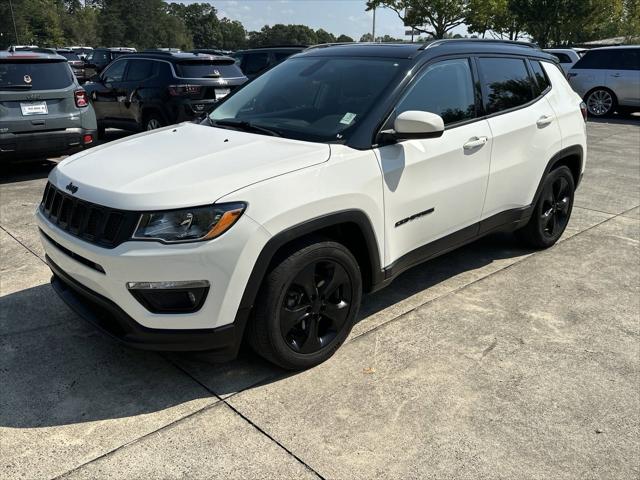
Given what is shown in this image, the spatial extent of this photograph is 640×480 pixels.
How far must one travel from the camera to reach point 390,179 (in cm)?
329

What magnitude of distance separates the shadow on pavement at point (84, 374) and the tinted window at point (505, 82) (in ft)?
5.89

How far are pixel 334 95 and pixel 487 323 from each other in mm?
1777

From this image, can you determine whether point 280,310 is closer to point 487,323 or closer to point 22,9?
point 487,323

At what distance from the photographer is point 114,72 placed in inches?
412

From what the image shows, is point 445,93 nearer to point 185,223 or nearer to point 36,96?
point 185,223

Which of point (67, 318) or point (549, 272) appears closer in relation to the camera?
point (67, 318)

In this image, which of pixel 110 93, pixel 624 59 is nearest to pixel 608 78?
pixel 624 59

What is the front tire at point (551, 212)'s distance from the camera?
15.9ft

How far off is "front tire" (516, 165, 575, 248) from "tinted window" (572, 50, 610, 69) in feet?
36.8

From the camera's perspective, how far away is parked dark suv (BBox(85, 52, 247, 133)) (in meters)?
9.17

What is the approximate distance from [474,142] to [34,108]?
19.1 feet

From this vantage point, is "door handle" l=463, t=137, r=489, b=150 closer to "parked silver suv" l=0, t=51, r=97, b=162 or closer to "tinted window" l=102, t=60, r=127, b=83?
"parked silver suv" l=0, t=51, r=97, b=162

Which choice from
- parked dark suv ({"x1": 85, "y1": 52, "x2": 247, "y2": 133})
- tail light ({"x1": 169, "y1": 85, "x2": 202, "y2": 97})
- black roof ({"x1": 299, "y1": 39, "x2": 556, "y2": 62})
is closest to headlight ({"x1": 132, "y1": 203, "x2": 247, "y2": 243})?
black roof ({"x1": 299, "y1": 39, "x2": 556, "y2": 62})

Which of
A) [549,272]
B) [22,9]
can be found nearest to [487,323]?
[549,272]
